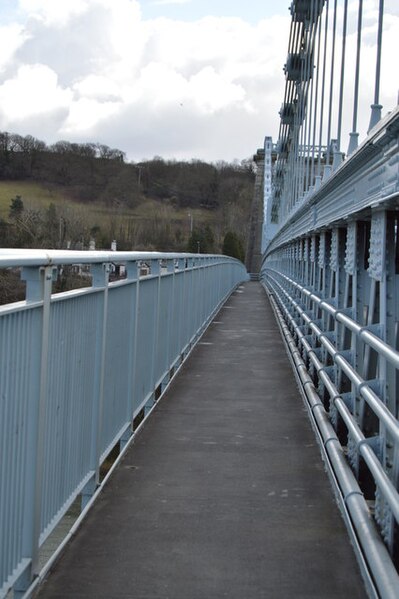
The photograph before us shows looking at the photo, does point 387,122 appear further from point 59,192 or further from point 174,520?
point 59,192

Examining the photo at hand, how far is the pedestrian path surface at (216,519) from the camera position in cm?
349

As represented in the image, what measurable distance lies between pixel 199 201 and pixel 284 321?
9104 cm

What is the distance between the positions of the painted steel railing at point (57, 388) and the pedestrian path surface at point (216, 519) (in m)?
0.24

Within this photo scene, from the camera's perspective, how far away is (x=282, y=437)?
6273mm

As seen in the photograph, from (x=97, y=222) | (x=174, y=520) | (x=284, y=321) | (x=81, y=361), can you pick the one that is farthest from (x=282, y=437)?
(x=97, y=222)

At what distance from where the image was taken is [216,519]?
4332mm

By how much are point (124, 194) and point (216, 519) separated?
86824 millimetres

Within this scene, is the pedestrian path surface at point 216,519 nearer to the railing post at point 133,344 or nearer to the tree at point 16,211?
the railing post at point 133,344

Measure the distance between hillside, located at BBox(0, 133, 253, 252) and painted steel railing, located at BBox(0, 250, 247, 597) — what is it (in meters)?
55.2

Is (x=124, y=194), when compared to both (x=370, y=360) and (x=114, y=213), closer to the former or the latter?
(x=114, y=213)

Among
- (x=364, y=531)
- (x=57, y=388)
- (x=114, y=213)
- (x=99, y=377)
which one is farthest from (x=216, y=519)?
(x=114, y=213)

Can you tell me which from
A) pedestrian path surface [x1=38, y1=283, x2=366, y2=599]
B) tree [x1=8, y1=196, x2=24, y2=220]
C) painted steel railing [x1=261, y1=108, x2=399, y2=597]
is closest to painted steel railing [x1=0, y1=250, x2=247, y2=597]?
pedestrian path surface [x1=38, y1=283, x2=366, y2=599]

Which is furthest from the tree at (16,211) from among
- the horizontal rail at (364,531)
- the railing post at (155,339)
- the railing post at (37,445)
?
the railing post at (37,445)

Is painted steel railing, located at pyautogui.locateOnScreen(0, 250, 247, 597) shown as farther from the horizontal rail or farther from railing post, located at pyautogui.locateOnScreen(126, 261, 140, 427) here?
the horizontal rail
